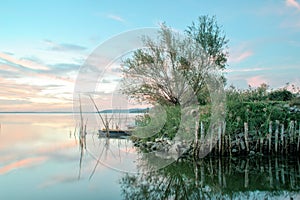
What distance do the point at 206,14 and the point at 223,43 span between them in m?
2.33

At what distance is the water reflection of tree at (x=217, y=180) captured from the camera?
318 inches

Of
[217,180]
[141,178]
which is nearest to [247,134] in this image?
[217,180]

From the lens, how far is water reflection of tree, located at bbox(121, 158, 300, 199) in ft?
26.5

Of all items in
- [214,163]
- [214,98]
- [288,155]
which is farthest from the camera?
[214,98]

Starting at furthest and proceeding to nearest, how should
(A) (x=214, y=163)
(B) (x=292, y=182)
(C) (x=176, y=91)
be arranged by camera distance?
(C) (x=176, y=91) < (A) (x=214, y=163) < (B) (x=292, y=182)

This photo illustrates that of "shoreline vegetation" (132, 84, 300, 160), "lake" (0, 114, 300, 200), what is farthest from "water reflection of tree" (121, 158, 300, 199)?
"shoreline vegetation" (132, 84, 300, 160)

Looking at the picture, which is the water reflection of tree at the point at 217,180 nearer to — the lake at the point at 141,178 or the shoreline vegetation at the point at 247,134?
the lake at the point at 141,178

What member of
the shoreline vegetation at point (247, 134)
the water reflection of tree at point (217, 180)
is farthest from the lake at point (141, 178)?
the shoreline vegetation at point (247, 134)

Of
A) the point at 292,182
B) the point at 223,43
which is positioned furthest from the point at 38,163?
the point at 223,43

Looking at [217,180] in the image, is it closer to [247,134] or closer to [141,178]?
[141,178]

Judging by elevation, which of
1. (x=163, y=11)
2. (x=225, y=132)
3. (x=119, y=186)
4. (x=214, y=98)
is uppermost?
(x=163, y=11)

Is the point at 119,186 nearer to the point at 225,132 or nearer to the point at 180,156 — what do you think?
the point at 180,156

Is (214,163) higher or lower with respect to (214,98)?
lower

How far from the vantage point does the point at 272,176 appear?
30.9ft
